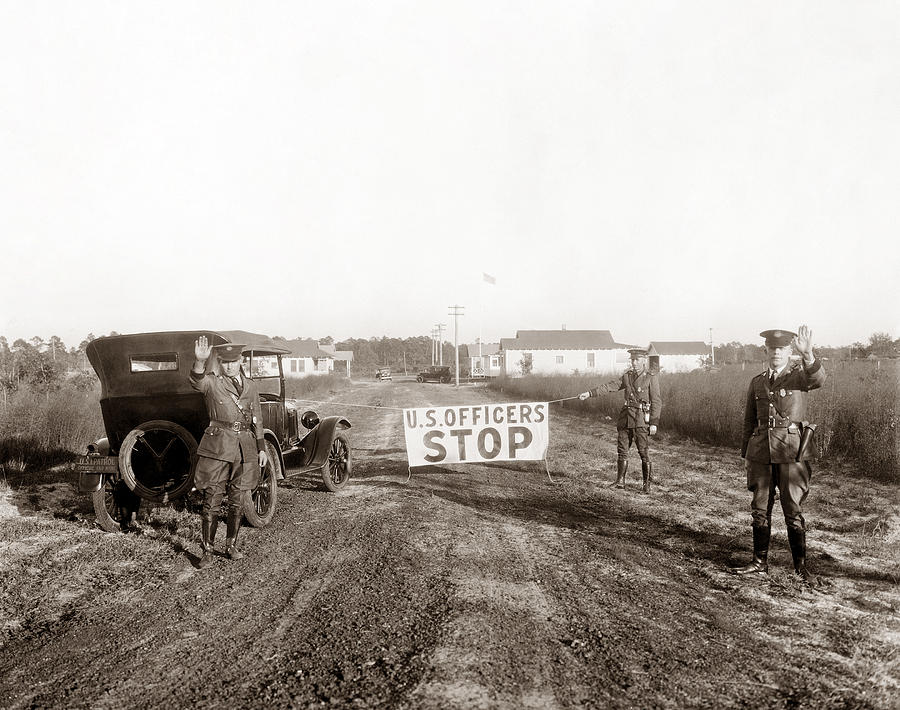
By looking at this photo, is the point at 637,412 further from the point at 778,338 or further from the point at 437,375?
the point at 437,375

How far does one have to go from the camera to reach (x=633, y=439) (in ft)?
30.0

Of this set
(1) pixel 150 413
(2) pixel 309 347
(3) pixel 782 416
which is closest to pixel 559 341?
(2) pixel 309 347

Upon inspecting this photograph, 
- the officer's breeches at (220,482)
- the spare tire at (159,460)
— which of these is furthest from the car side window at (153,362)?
the officer's breeches at (220,482)

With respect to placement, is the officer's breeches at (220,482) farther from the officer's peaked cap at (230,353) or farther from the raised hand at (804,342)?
the raised hand at (804,342)

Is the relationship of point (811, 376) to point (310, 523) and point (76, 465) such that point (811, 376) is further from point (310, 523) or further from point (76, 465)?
point (76, 465)

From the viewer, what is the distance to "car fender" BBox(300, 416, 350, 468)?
8195 mm

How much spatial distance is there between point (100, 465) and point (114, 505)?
697 mm

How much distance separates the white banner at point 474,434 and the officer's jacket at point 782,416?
388 centimetres

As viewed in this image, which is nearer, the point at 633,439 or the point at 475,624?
the point at 475,624

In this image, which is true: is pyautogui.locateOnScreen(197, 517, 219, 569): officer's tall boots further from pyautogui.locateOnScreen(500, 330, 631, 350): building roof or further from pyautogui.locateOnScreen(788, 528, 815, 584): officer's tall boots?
pyautogui.locateOnScreen(500, 330, 631, 350): building roof

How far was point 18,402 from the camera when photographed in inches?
456

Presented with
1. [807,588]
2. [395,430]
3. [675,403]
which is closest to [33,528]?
[807,588]

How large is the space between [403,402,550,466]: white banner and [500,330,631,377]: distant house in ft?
158

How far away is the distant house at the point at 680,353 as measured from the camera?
6369 cm
